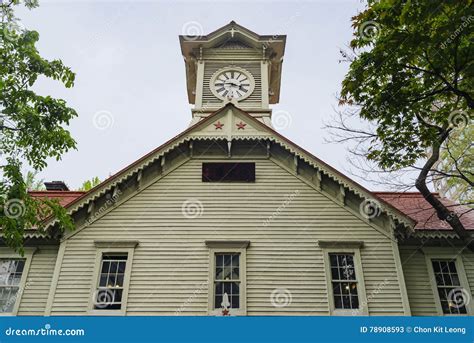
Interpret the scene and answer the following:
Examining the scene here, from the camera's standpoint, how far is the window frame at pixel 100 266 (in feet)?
35.6

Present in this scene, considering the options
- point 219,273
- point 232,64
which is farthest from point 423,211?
point 232,64

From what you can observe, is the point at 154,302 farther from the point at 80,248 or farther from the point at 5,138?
the point at 5,138

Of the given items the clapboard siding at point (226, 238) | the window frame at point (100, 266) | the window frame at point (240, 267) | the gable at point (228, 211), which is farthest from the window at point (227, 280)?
the window frame at point (100, 266)

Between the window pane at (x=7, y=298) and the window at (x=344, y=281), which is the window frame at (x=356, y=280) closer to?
the window at (x=344, y=281)

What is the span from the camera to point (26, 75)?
9586 mm

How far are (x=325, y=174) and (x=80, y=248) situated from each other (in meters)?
8.37

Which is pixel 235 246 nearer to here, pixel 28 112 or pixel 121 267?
pixel 121 267

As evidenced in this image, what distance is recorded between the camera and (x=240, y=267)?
11.6m

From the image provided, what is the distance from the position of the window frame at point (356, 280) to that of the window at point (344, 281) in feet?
0.40

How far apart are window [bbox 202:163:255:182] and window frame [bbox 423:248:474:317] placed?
6.45m

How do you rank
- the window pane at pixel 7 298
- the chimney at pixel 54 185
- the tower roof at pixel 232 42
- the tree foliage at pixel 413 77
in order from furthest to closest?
the tower roof at pixel 232 42, the chimney at pixel 54 185, the window pane at pixel 7 298, the tree foliage at pixel 413 77

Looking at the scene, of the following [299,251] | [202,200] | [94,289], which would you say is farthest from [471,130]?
[94,289]

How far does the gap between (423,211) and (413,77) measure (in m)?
5.97

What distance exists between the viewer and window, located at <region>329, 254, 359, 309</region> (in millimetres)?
11141
